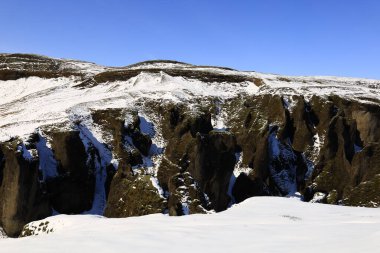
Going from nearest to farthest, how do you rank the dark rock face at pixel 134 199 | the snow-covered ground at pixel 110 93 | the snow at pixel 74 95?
the dark rock face at pixel 134 199 → the snow at pixel 74 95 → the snow-covered ground at pixel 110 93

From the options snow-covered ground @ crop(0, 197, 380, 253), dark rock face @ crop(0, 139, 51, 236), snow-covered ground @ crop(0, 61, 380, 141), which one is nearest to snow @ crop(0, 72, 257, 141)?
snow-covered ground @ crop(0, 61, 380, 141)

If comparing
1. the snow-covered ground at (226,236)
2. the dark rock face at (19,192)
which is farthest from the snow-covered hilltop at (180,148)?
the snow-covered ground at (226,236)

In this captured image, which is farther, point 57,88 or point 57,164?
point 57,88

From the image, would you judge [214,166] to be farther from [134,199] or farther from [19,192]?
[19,192]

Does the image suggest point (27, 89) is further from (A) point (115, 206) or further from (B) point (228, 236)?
(B) point (228, 236)

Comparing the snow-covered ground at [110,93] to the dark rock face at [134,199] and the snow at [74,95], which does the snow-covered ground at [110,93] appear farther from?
the dark rock face at [134,199]

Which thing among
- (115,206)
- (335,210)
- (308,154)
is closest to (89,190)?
(115,206)

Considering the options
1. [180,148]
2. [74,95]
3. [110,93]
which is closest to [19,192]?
[180,148]

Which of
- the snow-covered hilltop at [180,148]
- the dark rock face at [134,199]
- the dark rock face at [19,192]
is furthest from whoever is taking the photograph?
the snow-covered hilltop at [180,148]
